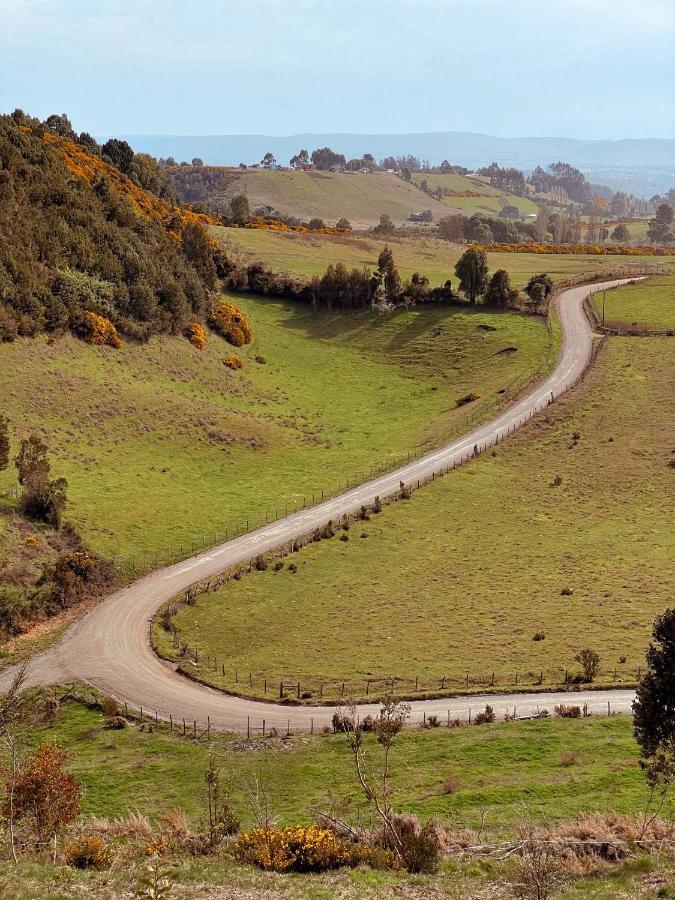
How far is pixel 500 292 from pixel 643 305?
59.3 ft

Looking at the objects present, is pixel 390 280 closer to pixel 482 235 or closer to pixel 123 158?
pixel 123 158

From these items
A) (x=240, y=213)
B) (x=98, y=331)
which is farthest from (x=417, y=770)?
(x=240, y=213)

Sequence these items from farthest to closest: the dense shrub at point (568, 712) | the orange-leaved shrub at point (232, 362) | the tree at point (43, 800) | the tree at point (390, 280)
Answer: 1. the tree at point (390, 280)
2. the orange-leaved shrub at point (232, 362)
3. the dense shrub at point (568, 712)
4. the tree at point (43, 800)

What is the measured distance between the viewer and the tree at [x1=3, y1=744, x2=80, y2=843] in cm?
Answer: 2292

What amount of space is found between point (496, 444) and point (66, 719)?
47.0 meters

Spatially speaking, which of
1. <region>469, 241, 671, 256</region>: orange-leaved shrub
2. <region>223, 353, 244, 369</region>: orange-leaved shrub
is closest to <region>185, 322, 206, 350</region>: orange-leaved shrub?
<region>223, 353, 244, 369</region>: orange-leaved shrub

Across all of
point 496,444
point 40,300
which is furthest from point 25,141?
point 496,444

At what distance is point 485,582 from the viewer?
48.7 metres

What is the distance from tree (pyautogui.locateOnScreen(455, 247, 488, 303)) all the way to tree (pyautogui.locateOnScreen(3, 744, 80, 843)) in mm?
92597

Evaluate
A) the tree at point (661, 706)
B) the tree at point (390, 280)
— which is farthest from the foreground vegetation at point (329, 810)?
the tree at point (390, 280)

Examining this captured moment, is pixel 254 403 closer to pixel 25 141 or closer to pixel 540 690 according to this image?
pixel 25 141

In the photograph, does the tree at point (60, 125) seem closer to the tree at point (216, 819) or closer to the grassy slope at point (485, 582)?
the grassy slope at point (485, 582)

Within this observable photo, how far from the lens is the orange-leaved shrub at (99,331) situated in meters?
79.9

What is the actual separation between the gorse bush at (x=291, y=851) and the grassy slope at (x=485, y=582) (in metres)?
14.1
